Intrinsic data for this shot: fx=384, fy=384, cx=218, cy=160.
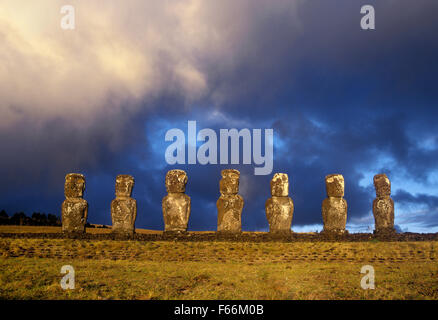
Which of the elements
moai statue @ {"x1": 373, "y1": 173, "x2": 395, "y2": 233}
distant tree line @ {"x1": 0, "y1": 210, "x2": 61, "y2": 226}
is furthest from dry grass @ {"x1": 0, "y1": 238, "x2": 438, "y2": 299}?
distant tree line @ {"x1": 0, "y1": 210, "x2": 61, "y2": 226}

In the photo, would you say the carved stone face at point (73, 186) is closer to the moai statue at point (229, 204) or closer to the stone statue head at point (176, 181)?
the stone statue head at point (176, 181)

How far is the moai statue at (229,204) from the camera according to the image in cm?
1920

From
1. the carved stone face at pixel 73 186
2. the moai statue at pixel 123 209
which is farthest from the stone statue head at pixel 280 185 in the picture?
the carved stone face at pixel 73 186

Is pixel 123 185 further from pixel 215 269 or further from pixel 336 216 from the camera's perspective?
pixel 336 216

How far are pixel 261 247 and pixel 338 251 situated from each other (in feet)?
10.1

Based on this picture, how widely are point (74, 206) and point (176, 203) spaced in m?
5.21

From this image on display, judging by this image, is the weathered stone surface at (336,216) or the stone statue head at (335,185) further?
the stone statue head at (335,185)

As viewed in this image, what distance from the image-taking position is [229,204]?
63.3ft

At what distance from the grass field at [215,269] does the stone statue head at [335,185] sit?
3624mm

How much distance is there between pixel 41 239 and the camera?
16.6 meters

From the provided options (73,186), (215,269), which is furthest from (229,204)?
(73,186)

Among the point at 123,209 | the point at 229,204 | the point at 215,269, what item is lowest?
the point at 215,269
